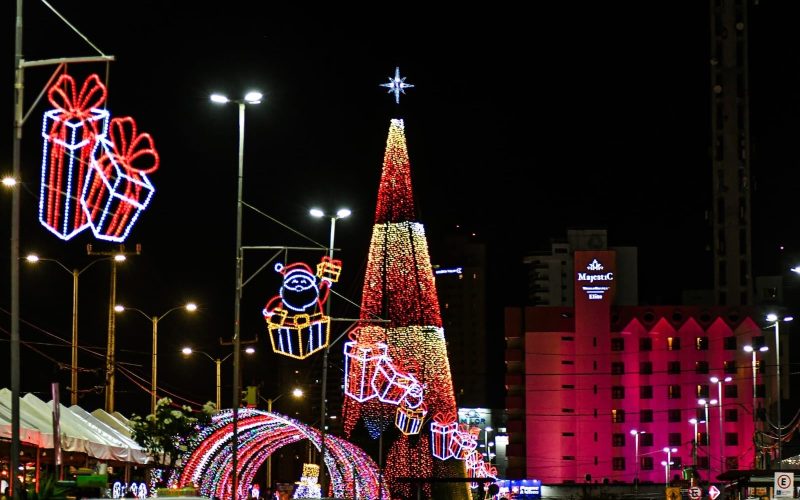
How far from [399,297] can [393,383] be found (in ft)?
24.1

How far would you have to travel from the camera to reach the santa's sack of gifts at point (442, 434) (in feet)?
238

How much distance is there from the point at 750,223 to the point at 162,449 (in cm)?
11449

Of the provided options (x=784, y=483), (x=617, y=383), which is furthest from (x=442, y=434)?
(x=617, y=383)

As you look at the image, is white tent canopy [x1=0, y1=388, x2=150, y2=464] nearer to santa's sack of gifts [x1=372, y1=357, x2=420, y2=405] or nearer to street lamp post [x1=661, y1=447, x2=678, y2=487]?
santa's sack of gifts [x1=372, y1=357, x2=420, y2=405]

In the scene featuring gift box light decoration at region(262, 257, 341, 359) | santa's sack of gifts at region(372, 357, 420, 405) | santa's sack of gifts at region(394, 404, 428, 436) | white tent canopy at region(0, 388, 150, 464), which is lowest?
white tent canopy at region(0, 388, 150, 464)

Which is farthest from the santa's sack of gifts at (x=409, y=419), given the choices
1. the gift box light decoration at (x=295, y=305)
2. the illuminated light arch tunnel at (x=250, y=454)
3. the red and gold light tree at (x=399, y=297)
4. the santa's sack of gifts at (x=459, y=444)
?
the gift box light decoration at (x=295, y=305)

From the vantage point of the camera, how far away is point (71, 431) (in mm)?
40688

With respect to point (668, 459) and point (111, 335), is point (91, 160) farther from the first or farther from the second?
point (668, 459)

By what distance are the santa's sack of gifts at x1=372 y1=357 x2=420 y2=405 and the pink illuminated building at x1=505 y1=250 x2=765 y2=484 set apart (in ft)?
253

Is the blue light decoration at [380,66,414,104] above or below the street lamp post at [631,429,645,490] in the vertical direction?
above

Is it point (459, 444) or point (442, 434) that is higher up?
point (442, 434)

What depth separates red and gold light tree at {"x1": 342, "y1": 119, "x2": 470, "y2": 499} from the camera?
69625 mm

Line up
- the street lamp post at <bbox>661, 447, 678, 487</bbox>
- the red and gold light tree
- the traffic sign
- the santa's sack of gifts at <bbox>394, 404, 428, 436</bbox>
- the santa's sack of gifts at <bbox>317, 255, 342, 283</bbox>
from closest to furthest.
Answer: the traffic sign → the santa's sack of gifts at <bbox>317, 255, 342, 283</bbox> → the santa's sack of gifts at <bbox>394, 404, 428, 436</bbox> → the red and gold light tree → the street lamp post at <bbox>661, 447, 678, 487</bbox>

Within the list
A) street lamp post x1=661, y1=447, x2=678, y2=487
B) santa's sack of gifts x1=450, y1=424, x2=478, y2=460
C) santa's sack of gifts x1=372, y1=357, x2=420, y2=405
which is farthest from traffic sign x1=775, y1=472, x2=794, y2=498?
street lamp post x1=661, y1=447, x2=678, y2=487
